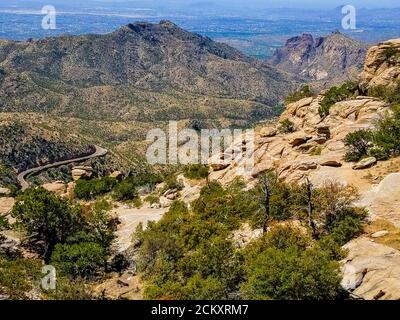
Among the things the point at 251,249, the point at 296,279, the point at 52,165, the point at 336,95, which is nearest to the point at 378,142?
the point at 251,249

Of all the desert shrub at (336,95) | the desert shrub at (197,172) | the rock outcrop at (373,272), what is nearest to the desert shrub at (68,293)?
the rock outcrop at (373,272)

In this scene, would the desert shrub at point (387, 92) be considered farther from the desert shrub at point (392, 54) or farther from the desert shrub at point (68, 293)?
the desert shrub at point (68, 293)

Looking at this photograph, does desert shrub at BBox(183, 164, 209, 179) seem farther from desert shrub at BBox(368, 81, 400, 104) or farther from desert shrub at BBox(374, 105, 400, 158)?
desert shrub at BBox(368, 81, 400, 104)

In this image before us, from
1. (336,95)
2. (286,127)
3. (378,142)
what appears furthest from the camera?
(336,95)

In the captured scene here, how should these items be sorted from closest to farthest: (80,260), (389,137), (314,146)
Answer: (80,260)
(389,137)
(314,146)

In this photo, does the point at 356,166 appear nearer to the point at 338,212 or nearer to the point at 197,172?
the point at 338,212

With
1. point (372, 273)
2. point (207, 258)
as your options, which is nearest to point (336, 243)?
point (372, 273)

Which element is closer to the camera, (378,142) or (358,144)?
(378,142)

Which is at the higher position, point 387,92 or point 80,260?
point 387,92

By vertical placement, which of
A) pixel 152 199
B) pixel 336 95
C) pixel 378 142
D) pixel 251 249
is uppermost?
pixel 336 95
